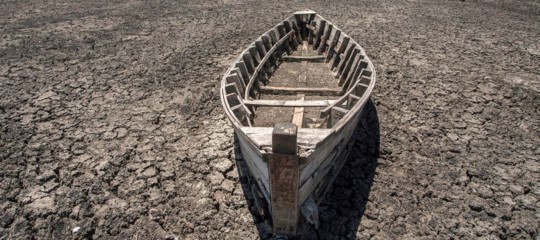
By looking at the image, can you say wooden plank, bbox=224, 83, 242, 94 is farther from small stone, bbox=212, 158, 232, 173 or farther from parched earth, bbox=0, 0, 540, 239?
small stone, bbox=212, 158, 232, 173

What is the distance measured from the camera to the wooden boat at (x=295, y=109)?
394 centimetres

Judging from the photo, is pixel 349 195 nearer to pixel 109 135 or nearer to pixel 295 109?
pixel 295 109

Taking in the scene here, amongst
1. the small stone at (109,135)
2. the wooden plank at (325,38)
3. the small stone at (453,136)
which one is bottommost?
the small stone at (109,135)

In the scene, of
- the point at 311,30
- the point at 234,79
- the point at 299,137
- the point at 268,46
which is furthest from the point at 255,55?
the point at 299,137

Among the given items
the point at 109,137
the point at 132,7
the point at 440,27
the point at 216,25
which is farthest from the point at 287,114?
the point at 132,7

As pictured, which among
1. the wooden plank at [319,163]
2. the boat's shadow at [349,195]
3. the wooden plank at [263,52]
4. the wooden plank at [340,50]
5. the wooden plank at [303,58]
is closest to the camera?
the wooden plank at [319,163]

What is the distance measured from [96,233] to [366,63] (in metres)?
5.84

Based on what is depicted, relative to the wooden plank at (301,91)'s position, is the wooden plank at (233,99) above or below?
above

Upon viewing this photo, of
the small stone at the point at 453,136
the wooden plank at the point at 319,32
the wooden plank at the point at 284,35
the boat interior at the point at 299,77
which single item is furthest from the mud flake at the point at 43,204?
the wooden plank at the point at 319,32

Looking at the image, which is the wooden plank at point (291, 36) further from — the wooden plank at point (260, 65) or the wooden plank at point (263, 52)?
the wooden plank at point (263, 52)

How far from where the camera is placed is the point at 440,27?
42.8ft

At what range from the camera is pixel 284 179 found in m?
3.89

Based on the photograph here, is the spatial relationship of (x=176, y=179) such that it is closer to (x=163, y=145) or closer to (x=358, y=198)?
(x=163, y=145)

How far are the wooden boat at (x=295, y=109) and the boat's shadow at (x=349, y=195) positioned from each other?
0.82 ft
